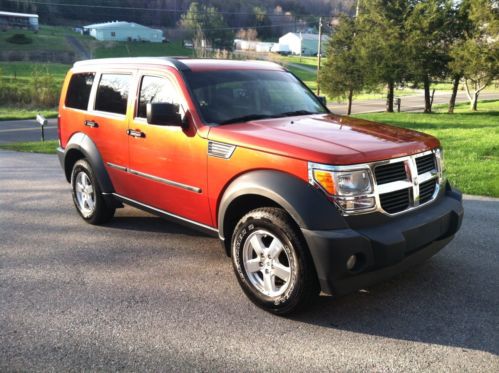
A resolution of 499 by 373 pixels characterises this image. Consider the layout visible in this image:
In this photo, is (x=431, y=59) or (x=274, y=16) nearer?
(x=431, y=59)

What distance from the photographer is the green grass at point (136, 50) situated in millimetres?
83750

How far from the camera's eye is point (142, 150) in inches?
188

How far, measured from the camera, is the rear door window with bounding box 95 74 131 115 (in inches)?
200

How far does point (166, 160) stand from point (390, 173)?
6.72 feet

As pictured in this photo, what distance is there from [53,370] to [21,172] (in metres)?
7.25

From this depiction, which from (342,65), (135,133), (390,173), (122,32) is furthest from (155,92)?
(122,32)

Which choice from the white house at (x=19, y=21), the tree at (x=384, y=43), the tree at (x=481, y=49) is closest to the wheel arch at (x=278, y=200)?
the tree at (x=481, y=49)

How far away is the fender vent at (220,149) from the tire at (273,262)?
532 mm

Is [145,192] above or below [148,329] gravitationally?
above

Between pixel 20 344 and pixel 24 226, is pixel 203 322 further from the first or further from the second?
pixel 24 226

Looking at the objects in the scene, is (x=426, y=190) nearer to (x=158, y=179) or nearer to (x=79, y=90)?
(x=158, y=179)

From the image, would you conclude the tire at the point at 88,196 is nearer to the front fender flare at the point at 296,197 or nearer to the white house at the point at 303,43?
the front fender flare at the point at 296,197

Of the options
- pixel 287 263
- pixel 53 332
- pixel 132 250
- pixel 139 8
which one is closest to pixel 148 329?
pixel 53 332

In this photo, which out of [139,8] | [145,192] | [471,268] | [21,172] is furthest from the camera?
[139,8]
